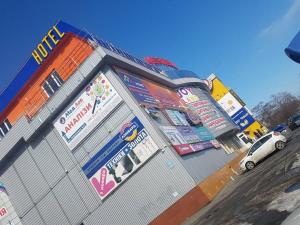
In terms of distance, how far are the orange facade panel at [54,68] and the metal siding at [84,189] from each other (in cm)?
560

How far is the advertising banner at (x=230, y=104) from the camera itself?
6038 centimetres

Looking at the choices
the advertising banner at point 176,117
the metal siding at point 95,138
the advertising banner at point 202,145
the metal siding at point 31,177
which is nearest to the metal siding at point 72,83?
the metal siding at point 95,138

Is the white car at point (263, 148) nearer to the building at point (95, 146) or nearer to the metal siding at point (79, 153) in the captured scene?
the building at point (95, 146)

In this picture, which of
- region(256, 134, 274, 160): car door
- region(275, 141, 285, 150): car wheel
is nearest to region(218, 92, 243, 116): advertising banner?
region(256, 134, 274, 160): car door

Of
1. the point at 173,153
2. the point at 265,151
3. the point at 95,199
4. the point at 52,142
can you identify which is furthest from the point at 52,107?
the point at 265,151

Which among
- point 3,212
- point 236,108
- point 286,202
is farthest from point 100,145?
point 236,108

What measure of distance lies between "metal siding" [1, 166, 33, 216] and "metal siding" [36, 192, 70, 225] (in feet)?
3.86

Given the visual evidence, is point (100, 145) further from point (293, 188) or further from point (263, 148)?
point (293, 188)

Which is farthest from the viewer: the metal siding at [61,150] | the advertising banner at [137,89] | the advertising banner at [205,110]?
the advertising banner at [205,110]

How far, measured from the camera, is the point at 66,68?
27.5m

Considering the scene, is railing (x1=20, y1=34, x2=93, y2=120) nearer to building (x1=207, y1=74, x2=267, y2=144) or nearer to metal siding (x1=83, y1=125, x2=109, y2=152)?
metal siding (x1=83, y1=125, x2=109, y2=152)

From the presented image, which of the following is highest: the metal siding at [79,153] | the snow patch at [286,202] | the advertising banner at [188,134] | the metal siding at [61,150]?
the metal siding at [61,150]

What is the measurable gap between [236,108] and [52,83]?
127 feet

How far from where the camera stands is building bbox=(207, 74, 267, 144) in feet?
189
